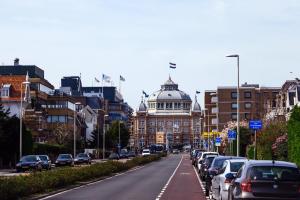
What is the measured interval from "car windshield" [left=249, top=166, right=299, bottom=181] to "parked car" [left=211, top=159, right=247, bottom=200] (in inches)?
134

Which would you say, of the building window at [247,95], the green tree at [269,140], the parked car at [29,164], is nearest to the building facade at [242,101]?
the building window at [247,95]

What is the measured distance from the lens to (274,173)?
1836cm

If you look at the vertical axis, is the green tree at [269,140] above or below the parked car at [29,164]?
above

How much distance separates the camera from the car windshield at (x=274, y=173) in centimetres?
1817

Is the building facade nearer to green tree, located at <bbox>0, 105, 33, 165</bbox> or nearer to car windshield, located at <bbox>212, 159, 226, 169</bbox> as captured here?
green tree, located at <bbox>0, 105, 33, 165</bbox>

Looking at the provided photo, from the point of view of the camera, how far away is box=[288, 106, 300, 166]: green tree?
40019 millimetres

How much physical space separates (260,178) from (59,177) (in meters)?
19.0

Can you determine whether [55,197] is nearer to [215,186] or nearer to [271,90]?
[215,186]

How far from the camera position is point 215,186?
25156 millimetres

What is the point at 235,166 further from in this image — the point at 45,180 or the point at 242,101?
the point at 242,101

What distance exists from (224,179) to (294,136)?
1976 cm

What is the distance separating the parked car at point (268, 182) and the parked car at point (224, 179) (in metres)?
3.31

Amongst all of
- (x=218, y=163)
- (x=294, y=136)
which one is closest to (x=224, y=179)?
(x=218, y=163)

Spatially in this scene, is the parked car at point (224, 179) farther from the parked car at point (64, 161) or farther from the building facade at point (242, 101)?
the building facade at point (242, 101)
